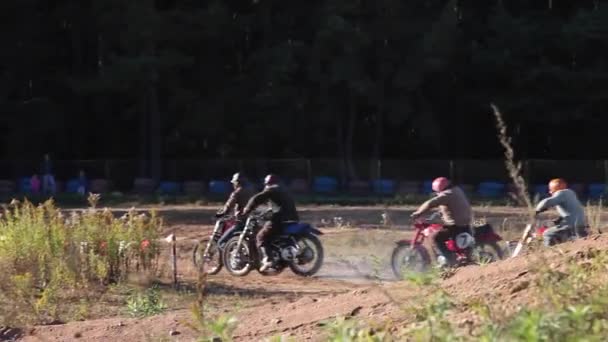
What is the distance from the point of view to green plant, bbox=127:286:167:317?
36.5 feet

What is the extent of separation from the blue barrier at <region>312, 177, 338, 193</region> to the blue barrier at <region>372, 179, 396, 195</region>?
5.20 ft

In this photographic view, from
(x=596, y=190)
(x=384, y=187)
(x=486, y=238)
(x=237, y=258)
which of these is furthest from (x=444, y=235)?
(x=596, y=190)

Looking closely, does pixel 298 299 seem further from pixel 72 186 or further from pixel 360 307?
pixel 72 186

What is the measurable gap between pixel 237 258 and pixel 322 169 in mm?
29732

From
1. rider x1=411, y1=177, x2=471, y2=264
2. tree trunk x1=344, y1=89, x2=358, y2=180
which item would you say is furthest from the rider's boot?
tree trunk x1=344, y1=89, x2=358, y2=180

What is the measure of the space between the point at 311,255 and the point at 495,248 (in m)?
3.24

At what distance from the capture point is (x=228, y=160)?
47.7 meters

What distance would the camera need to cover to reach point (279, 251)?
17.3 metres

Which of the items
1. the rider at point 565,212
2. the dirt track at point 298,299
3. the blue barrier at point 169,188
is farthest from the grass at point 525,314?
the blue barrier at point 169,188

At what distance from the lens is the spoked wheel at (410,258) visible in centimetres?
1558

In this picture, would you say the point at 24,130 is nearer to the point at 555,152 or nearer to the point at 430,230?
the point at 555,152

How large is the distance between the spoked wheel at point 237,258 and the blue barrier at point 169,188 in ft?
88.0

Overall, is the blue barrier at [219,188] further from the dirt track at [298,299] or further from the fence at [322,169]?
the dirt track at [298,299]

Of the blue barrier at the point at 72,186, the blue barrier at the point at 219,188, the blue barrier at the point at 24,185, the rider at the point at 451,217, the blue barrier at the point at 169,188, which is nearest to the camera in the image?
the rider at the point at 451,217
